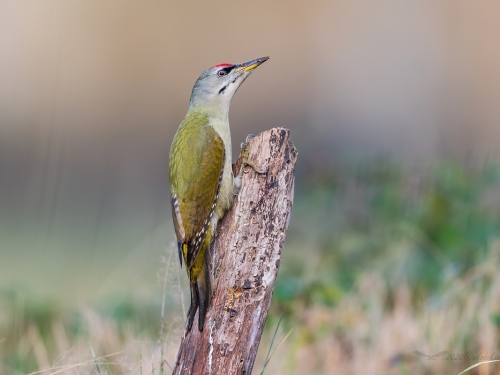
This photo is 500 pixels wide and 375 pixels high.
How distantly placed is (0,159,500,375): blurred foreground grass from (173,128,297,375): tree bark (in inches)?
17.0

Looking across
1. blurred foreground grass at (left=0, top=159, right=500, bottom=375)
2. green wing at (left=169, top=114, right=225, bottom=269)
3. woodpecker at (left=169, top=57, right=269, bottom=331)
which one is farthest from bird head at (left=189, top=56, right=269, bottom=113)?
blurred foreground grass at (left=0, top=159, right=500, bottom=375)

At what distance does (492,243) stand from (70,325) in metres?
2.93

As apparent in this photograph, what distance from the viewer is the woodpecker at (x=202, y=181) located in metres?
3.79

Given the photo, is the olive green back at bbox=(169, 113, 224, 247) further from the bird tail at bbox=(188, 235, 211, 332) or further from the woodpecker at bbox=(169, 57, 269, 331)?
the bird tail at bbox=(188, 235, 211, 332)

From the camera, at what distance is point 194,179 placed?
422cm

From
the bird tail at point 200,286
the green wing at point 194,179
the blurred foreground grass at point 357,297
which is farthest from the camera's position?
the blurred foreground grass at point 357,297

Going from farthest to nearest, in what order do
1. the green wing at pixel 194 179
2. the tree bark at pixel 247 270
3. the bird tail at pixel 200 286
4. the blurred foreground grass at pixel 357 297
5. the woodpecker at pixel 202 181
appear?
the blurred foreground grass at pixel 357 297 → the green wing at pixel 194 179 → the woodpecker at pixel 202 181 → the bird tail at pixel 200 286 → the tree bark at pixel 247 270

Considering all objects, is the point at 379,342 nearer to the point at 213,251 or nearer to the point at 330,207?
the point at 213,251

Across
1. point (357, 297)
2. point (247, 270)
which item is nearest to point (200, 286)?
point (247, 270)

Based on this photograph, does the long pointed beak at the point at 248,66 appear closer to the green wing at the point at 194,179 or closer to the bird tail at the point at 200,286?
the green wing at the point at 194,179

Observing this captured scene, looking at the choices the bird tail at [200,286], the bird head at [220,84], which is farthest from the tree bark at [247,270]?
the bird head at [220,84]

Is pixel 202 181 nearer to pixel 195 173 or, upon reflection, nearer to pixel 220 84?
pixel 195 173

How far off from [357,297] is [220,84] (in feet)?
5.68

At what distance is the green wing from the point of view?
4.00 meters
